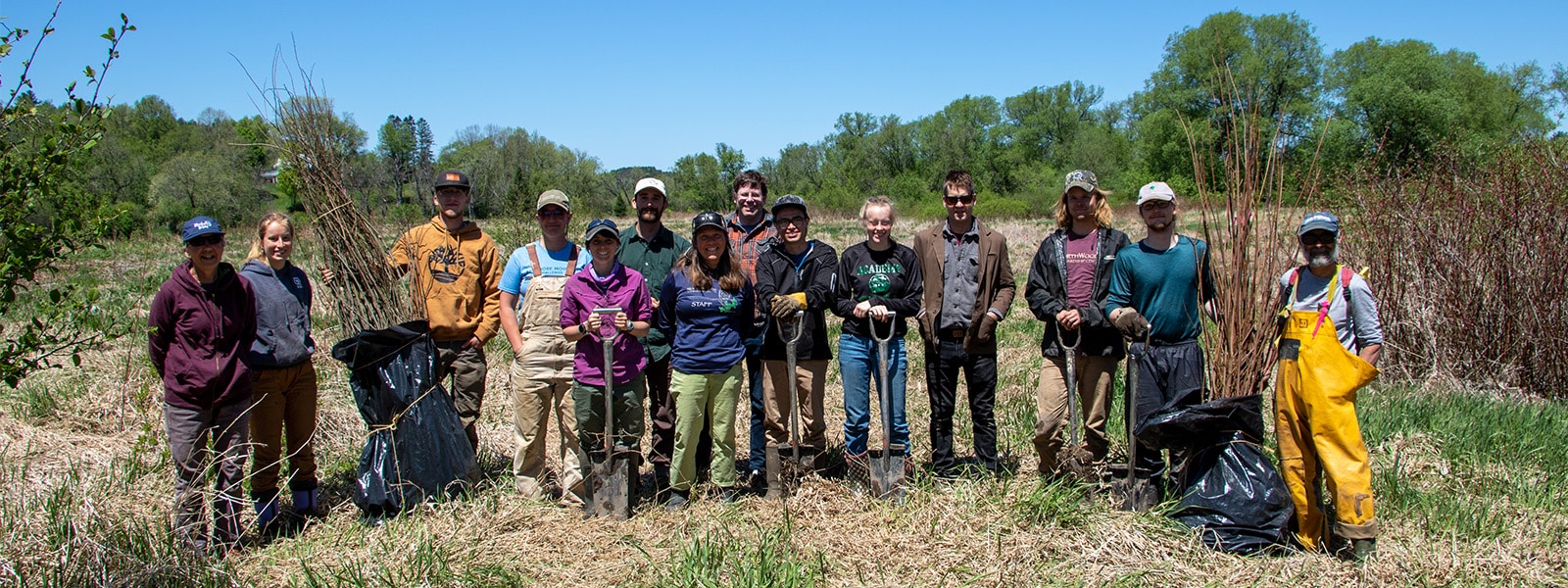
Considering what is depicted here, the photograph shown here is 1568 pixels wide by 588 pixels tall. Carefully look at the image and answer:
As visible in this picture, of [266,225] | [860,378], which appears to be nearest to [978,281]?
[860,378]

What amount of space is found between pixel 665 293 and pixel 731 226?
737 millimetres

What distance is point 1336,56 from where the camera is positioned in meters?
45.7

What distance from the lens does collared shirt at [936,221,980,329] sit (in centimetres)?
465

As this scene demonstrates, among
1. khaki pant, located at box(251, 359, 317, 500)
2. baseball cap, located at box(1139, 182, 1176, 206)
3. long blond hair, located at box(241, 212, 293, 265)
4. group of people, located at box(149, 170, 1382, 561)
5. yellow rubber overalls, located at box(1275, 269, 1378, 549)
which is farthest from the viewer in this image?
long blond hair, located at box(241, 212, 293, 265)

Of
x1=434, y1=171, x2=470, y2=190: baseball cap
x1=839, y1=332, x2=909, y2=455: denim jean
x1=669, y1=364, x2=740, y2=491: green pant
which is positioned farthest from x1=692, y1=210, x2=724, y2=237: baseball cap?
x1=434, y1=171, x2=470, y2=190: baseball cap

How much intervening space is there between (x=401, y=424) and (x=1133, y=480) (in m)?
3.70

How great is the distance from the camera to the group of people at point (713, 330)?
3.94 meters

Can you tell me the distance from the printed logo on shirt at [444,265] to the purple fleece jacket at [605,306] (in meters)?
0.70

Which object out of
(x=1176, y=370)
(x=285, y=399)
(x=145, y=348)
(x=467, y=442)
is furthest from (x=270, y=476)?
(x=145, y=348)

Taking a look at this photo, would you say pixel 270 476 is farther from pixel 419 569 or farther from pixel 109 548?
pixel 419 569

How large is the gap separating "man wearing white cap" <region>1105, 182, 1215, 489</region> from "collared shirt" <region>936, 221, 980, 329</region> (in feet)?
2.28

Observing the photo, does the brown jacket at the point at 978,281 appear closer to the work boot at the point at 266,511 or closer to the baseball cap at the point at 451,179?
the baseball cap at the point at 451,179

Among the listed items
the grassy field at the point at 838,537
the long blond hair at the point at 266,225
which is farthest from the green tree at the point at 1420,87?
the long blond hair at the point at 266,225

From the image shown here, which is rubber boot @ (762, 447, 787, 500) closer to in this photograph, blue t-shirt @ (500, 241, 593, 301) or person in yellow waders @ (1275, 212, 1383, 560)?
blue t-shirt @ (500, 241, 593, 301)
